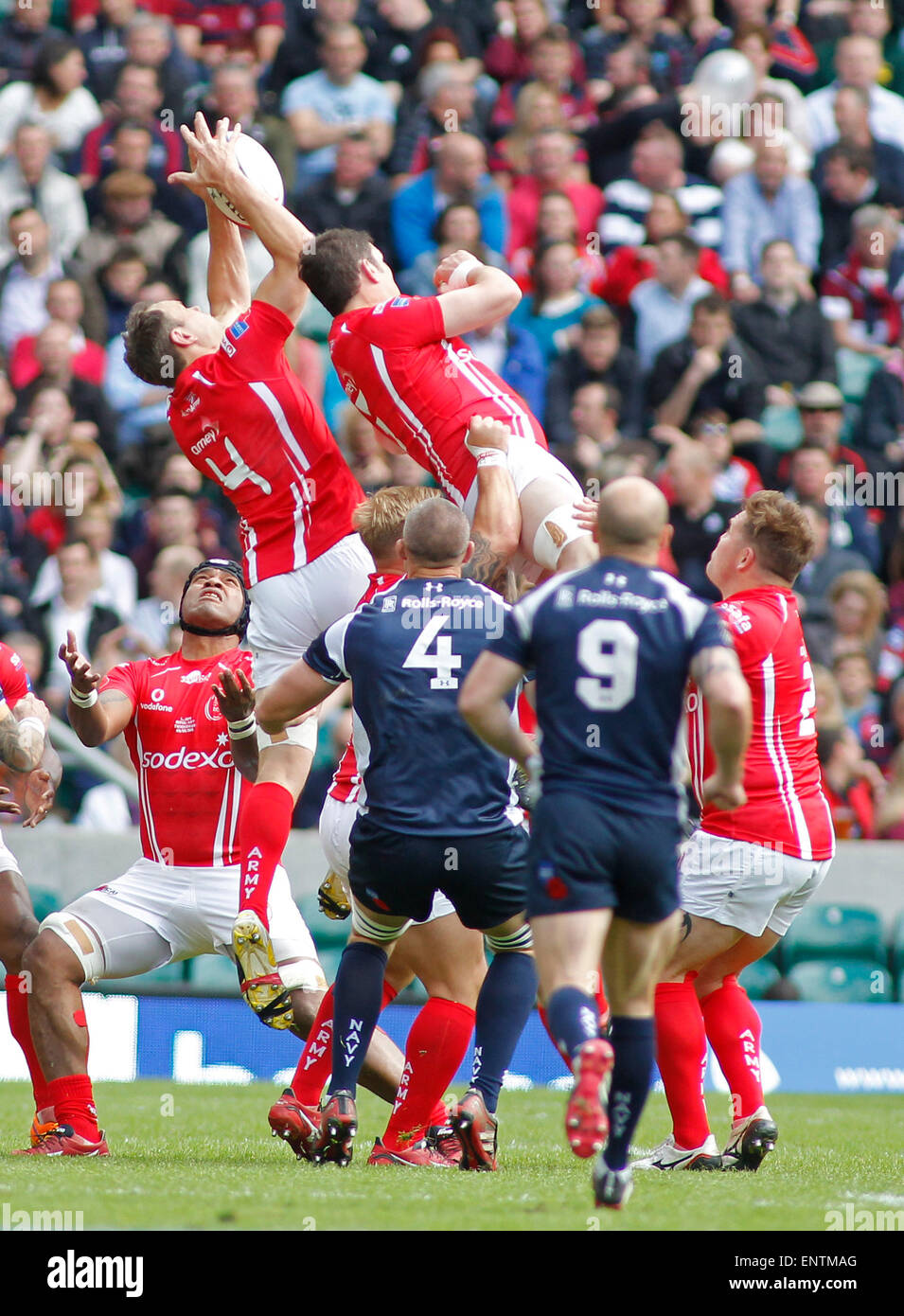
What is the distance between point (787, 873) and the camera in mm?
7375

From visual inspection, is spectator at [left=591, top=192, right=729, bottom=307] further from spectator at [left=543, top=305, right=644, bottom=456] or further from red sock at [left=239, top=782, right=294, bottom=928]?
Answer: red sock at [left=239, top=782, right=294, bottom=928]

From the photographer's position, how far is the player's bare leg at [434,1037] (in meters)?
6.92

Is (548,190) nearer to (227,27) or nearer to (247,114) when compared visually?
(247,114)

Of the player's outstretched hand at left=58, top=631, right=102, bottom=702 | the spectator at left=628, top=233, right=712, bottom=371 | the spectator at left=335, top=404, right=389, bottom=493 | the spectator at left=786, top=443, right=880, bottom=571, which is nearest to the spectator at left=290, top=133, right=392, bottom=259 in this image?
the spectator at left=335, top=404, right=389, bottom=493

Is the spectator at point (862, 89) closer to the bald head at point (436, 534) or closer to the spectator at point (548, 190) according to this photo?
the spectator at point (548, 190)

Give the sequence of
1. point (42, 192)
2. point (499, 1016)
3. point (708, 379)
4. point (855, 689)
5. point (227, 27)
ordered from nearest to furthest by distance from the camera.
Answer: point (499, 1016), point (855, 689), point (708, 379), point (42, 192), point (227, 27)

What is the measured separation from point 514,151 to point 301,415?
28.2 feet

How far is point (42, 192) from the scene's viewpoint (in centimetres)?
1497

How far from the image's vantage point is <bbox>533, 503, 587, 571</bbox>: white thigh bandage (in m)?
7.31

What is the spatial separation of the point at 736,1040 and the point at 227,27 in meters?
11.9

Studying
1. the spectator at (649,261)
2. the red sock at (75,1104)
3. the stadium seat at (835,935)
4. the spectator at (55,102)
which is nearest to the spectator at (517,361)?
the spectator at (649,261)

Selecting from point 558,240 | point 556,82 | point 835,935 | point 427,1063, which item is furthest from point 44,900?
point 556,82
